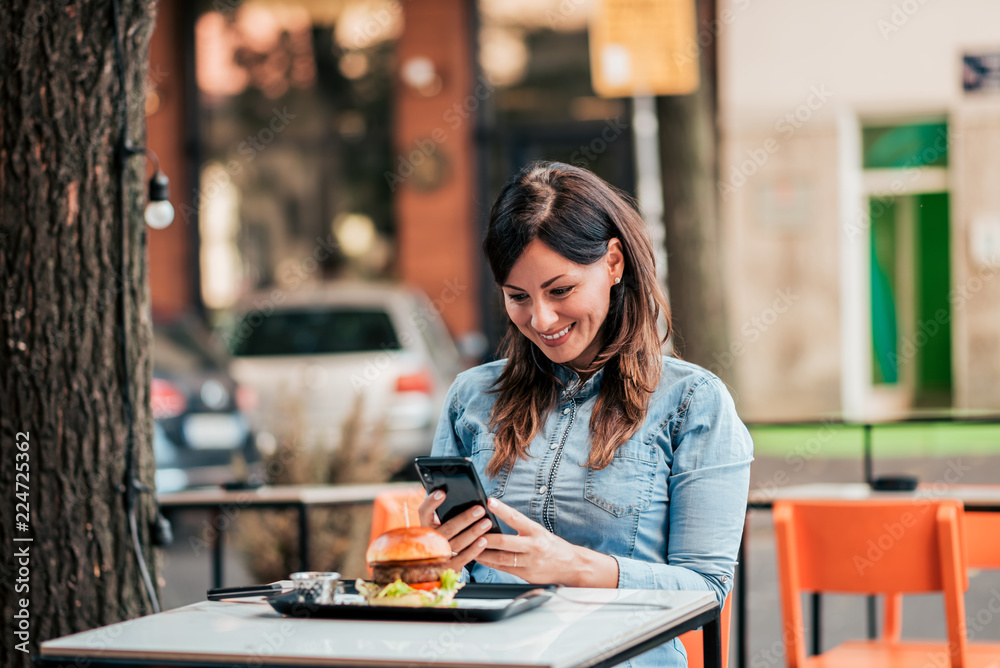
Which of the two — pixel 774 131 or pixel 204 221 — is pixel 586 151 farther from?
pixel 204 221

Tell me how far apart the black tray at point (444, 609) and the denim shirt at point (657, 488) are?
0.32 metres

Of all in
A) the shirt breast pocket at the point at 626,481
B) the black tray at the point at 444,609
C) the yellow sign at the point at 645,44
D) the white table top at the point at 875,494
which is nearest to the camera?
the black tray at the point at 444,609

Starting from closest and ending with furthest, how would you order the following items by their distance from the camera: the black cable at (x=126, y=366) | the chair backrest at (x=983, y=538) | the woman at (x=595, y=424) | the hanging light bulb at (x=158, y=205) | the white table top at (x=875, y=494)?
the woman at (x=595, y=424) → the black cable at (x=126, y=366) → the hanging light bulb at (x=158, y=205) → the chair backrest at (x=983, y=538) → the white table top at (x=875, y=494)

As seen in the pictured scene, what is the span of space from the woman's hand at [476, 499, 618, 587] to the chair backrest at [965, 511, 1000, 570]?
1.90 meters

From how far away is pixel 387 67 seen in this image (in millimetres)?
14984

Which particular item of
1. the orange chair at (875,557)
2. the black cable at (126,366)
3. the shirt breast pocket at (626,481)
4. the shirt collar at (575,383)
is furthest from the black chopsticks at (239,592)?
the orange chair at (875,557)

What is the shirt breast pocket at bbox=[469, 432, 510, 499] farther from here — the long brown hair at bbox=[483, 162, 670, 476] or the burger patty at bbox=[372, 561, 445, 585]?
the burger patty at bbox=[372, 561, 445, 585]

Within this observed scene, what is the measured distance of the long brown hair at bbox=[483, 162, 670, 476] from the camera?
3215 millimetres

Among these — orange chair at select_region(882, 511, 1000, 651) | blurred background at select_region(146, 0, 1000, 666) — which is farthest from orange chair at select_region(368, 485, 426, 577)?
blurred background at select_region(146, 0, 1000, 666)

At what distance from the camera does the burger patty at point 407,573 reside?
8.79 ft

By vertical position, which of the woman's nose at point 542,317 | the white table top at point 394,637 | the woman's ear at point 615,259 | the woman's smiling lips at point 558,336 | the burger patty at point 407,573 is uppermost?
the woman's ear at point 615,259

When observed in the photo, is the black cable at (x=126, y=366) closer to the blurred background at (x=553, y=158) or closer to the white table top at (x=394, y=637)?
the white table top at (x=394, y=637)

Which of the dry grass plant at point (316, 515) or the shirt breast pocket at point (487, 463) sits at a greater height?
the shirt breast pocket at point (487, 463)

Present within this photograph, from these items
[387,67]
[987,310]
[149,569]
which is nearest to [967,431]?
[149,569]
